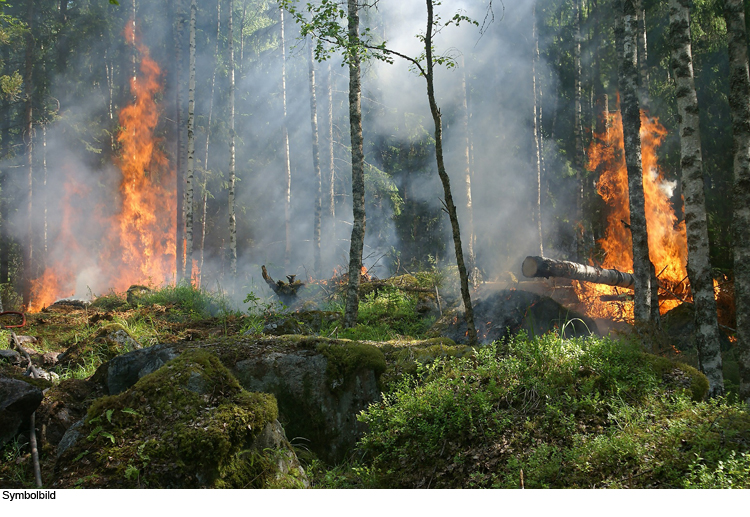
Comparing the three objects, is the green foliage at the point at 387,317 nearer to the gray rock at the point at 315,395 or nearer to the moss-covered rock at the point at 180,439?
→ the gray rock at the point at 315,395

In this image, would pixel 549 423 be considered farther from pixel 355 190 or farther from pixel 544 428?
pixel 355 190

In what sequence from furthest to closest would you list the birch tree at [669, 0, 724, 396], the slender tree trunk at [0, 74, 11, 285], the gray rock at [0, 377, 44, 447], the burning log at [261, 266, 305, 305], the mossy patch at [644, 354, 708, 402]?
the slender tree trunk at [0, 74, 11, 285]
the burning log at [261, 266, 305, 305]
the birch tree at [669, 0, 724, 396]
the gray rock at [0, 377, 44, 447]
the mossy patch at [644, 354, 708, 402]

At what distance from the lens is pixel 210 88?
2745 centimetres

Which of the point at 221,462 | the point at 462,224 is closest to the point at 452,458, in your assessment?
the point at 221,462

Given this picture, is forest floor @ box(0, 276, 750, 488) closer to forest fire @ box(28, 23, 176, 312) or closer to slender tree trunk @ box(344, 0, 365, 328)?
slender tree trunk @ box(344, 0, 365, 328)

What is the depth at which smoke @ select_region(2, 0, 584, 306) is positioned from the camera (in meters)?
21.2

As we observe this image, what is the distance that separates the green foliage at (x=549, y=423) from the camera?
3184 mm

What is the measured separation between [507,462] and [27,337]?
827 cm

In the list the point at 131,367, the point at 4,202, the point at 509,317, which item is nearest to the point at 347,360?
the point at 131,367

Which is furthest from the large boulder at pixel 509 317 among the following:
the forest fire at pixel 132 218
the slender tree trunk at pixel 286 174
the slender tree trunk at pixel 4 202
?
the slender tree trunk at pixel 4 202

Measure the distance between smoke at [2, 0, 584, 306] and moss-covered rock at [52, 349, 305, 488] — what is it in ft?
46.8

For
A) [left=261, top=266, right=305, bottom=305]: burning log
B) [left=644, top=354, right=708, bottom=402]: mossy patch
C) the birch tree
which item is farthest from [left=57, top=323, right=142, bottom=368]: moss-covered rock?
the birch tree

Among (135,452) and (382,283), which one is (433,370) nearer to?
(135,452)

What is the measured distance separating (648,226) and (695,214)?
8.81 m
